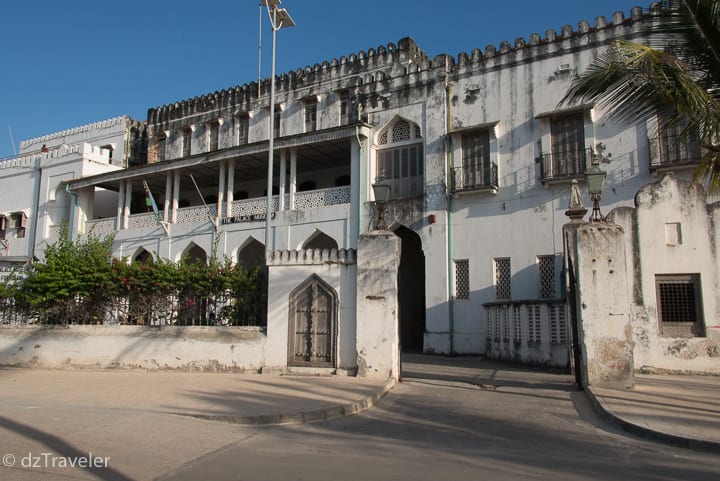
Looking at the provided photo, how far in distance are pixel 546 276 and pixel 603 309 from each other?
26.3ft

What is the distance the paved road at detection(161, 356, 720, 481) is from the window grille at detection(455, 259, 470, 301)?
9391mm

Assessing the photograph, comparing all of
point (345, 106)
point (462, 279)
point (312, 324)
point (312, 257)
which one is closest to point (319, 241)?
point (345, 106)

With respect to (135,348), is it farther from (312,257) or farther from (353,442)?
(353,442)

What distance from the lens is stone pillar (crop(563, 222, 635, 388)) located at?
9.51 metres

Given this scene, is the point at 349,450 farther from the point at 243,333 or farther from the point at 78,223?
the point at 78,223

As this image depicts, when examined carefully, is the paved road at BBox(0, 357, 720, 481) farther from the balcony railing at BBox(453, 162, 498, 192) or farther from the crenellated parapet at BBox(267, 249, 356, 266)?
the balcony railing at BBox(453, 162, 498, 192)

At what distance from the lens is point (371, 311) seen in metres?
10.7

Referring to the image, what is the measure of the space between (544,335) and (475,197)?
597cm

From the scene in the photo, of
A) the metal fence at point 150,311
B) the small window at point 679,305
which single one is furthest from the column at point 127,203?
the small window at point 679,305

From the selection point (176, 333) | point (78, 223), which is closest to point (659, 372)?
point (176, 333)

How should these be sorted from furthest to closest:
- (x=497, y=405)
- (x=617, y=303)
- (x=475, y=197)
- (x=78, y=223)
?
(x=78, y=223), (x=475, y=197), (x=617, y=303), (x=497, y=405)

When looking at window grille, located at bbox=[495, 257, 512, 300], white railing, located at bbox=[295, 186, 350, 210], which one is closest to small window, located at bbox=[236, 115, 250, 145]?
white railing, located at bbox=[295, 186, 350, 210]

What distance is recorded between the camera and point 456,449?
6051mm

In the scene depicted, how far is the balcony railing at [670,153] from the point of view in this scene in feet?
51.0
